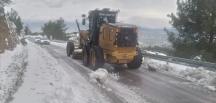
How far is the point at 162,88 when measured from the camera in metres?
16.7

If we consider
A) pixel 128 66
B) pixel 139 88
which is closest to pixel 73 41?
pixel 128 66

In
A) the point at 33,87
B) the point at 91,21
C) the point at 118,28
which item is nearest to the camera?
the point at 33,87

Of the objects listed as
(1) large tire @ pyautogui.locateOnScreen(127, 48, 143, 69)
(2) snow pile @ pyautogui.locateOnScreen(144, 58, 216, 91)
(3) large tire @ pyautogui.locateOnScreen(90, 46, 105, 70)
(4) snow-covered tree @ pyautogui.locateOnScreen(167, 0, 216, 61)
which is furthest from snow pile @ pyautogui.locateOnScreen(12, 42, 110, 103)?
(4) snow-covered tree @ pyautogui.locateOnScreen(167, 0, 216, 61)

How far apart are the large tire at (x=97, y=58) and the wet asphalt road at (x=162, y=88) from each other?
1239mm

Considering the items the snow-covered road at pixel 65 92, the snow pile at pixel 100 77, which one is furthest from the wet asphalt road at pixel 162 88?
the snow pile at pixel 100 77

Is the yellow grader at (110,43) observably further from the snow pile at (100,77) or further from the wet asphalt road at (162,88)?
the snow pile at (100,77)

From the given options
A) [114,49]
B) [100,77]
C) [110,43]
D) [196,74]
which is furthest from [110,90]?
[110,43]

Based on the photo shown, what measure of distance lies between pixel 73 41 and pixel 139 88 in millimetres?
17645

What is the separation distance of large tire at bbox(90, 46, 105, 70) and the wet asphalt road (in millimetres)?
1239

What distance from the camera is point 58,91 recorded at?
1429 centimetres

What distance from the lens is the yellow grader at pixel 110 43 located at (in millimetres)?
22906

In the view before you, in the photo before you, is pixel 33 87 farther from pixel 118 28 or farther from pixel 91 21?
pixel 91 21

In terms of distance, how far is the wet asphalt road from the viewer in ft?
46.3

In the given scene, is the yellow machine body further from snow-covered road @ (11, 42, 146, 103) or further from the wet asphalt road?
snow-covered road @ (11, 42, 146, 103)
